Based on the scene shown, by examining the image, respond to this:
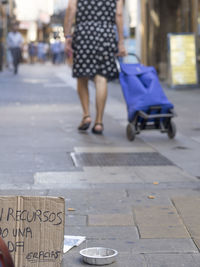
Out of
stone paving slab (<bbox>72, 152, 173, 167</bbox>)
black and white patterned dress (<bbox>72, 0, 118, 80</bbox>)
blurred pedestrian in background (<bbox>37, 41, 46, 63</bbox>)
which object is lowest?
blurred pedestrian in background (<bbox>37, 41, 46, 63</bbox>)

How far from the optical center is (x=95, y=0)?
7543 millimetres

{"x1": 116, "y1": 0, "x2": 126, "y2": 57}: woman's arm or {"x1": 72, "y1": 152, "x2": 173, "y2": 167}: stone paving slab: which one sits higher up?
{"x1": 116, "y1": 0, "x2": 126, "y2": 57}: woman's arm

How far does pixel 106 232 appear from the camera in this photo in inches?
142

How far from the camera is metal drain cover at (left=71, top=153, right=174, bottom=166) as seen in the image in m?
5.66

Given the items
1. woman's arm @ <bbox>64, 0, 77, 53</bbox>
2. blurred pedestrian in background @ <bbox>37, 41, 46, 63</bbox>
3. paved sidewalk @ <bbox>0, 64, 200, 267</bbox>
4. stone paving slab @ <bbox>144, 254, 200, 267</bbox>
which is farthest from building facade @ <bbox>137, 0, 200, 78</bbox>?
blurred pedestrian in background @ <bbox>37, 41, 46, 63</bbox>

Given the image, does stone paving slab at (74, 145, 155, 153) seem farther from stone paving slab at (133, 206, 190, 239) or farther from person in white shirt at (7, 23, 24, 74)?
person in white shirt at (7, 23, 24, 74)

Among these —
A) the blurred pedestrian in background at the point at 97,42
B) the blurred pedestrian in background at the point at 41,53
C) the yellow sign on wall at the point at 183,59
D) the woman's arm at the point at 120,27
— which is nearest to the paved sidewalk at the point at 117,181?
the blurred pedestrian in background at the point at 97,42

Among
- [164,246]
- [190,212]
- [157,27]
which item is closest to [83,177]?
[190,212]

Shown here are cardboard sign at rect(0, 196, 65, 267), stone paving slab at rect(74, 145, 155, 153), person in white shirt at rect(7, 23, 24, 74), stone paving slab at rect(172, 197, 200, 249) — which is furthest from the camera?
person in white shirt at rect(7, 23, 24, 74)

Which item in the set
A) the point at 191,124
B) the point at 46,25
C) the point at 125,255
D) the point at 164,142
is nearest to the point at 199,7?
the point at 191,124

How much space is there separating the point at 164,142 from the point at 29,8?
65045 mm

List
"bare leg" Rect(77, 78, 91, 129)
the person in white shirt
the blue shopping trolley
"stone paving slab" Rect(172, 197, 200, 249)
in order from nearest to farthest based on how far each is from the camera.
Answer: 1. "stone paving slab" Rect(172, 197, 200, 249)
2. the blue shopping trolley
3. "bare leg" Rect(77, 78, 91, 129)
4. the person in white shirt

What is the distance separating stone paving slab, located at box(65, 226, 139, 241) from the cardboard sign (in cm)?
78

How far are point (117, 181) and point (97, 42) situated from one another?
2828mm
